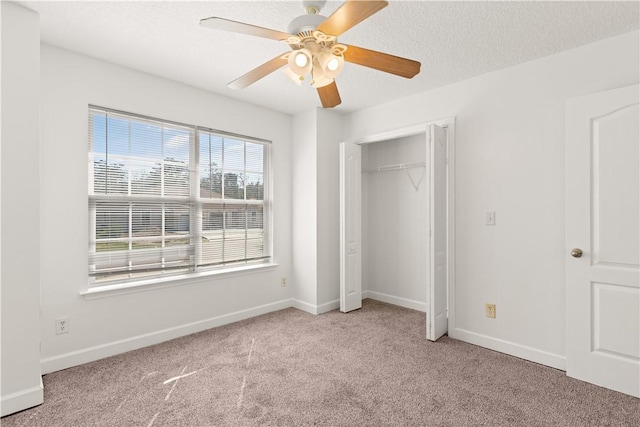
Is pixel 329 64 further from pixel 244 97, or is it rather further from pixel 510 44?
pixel 244 97

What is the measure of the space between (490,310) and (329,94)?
2.36 metres

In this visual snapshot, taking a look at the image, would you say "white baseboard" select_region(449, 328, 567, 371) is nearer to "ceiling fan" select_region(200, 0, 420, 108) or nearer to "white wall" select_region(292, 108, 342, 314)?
"white wall" select_region(292, 108, 342, 314)

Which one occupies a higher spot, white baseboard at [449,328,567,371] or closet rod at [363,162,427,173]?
A: closet rod at [363,162,427,173]

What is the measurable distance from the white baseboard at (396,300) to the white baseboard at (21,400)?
3.57m

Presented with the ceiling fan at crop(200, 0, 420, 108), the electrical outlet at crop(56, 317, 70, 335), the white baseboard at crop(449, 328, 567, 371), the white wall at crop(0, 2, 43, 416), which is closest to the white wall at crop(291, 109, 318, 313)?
the white baseboard at crop(449, 328, 567, 371)

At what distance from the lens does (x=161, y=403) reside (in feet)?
7.00

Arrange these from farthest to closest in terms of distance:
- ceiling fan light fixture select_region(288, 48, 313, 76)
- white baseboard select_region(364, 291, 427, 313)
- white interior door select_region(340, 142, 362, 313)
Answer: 1. white baseboard select_region(364, 291, 427, 313)
2. white interior door select_region(340, 142, 362, 313)
3. ceiling fan light fixture select_region(288, 48, 313, 76)

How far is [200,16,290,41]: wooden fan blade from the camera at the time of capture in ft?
4.97

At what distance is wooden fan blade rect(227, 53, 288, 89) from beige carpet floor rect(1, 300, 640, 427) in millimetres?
2046

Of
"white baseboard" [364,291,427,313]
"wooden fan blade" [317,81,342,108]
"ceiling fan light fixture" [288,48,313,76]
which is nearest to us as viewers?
"ceiling fan light fixture" [288,48,313,76]

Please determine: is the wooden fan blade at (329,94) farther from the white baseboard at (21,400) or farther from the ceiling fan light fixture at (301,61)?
the white baseboard at (21,400)

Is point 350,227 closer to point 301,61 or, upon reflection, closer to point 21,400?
point 301,61

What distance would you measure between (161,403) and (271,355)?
926 mm

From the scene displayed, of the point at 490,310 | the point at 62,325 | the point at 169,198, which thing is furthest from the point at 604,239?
the point at 62,325
